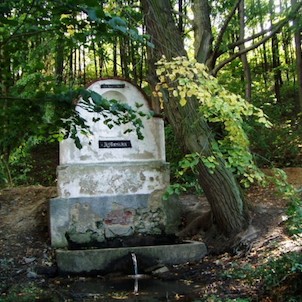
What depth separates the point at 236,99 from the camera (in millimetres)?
5188

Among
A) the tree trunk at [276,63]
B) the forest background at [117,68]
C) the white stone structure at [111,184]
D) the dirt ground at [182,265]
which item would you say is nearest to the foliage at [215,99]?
the forest background at [117,68]

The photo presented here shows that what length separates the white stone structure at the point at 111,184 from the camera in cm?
776

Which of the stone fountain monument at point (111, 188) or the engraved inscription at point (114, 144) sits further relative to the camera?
the engraved inscription at point (114, 144)

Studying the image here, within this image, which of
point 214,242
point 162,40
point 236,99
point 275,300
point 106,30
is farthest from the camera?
point 214,242

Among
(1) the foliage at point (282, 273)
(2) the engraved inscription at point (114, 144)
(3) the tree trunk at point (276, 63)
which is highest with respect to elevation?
(3) the tree trunk at point (276, 63)

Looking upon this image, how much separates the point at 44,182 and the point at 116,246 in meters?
6.03

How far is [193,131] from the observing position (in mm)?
7047

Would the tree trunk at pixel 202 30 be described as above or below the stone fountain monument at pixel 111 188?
above

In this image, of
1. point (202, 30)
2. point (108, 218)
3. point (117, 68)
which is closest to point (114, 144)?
point (108, 218)

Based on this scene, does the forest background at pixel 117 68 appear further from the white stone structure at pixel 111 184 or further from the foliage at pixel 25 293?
the foliage at pixel 25 293

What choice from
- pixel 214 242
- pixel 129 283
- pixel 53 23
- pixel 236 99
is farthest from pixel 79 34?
pixel 214 242

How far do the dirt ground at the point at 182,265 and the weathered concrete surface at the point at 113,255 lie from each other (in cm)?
16

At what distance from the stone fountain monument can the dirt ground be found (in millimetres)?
588

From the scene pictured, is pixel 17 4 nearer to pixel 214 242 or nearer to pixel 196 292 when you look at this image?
pixel 196 292
